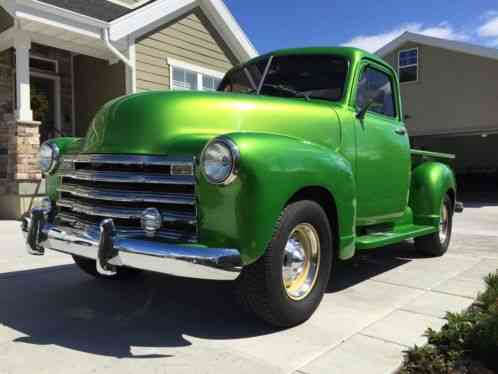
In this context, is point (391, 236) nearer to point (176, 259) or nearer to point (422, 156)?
point (422, 156)

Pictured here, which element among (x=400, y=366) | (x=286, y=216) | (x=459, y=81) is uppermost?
(x=459, y=81)

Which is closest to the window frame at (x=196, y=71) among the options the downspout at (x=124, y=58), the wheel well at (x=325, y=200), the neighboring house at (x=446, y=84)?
the downspout at (x=124, y=58)

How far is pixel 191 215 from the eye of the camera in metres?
2.78

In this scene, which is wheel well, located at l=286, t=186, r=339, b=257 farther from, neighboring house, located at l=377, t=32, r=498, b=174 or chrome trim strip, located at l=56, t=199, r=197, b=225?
neighboring house, located at l=377, t=32, r=498, b=174

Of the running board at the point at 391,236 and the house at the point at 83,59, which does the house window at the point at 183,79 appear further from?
the running board at the point at 391,236

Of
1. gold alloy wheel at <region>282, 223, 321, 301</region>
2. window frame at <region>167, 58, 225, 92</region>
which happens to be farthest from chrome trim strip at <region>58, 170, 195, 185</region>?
window frame at <region>167, 58, 225, 92</region>

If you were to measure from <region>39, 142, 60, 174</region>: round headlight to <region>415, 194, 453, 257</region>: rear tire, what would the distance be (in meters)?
3.87

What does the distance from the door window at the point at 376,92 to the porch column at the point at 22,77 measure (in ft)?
20.7

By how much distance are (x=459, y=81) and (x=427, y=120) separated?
166 cm

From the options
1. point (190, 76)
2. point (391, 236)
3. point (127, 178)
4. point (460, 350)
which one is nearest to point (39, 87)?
point (190, 76)

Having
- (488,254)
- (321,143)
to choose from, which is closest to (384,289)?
(321,143)

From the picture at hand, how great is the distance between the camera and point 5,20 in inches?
347

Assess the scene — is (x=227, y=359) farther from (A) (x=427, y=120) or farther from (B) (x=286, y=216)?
(A) (x=427, y=120)

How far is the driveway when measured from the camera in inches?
102
